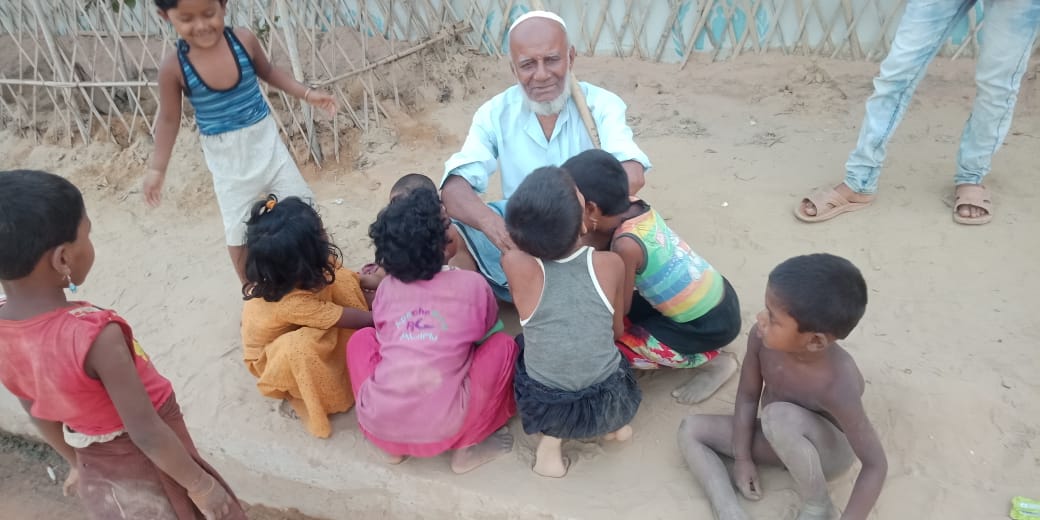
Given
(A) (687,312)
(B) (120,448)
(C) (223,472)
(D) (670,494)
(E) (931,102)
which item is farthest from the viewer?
(E) (931,102)

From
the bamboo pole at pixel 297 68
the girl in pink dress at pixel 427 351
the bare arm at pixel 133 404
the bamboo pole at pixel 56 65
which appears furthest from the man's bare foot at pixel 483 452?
the bamboo pole at pixel 56 65

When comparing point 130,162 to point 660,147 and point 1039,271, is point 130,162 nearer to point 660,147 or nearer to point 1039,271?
point 660,147

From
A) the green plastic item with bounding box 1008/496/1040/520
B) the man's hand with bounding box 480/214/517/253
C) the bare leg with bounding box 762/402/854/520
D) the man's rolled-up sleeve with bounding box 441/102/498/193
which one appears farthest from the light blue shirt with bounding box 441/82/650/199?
the green plastic item with bounding box 1008/496/1040/520

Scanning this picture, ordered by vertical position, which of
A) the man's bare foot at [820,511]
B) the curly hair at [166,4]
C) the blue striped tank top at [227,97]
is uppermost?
the curly hair at [166,4]

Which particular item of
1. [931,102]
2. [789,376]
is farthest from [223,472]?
[931,102]

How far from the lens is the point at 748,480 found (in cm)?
181

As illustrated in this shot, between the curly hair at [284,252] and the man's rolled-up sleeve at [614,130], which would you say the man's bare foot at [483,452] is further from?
the man's rolled-up sleeve at [614,130]

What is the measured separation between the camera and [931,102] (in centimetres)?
370

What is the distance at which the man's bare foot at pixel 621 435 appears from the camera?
2020mm

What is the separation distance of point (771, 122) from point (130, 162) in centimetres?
378

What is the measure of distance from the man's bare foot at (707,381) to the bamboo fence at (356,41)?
253cm

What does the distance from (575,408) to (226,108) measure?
150 cm

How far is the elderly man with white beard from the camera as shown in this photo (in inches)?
91.0

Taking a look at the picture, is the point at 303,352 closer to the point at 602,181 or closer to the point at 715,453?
the point at 602,181
